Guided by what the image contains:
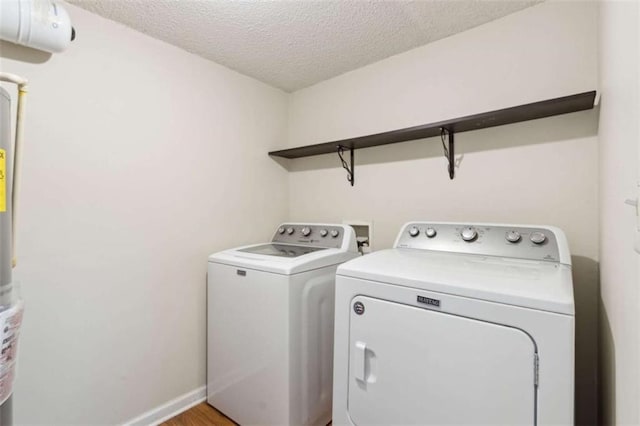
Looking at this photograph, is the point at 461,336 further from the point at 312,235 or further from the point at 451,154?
the point at 312,235

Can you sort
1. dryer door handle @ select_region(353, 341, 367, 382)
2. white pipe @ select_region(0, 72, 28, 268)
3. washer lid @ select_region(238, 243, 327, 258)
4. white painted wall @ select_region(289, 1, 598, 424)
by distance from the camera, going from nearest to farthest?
white pipe @ select_region(0, 72, 28, 268) < dryer door handle @ select_region(353, 341, 367, 382) < white painted wall @ select_region(289, 1, 598, 424) < washer lid @ select_region(238, 243, 327, 258)

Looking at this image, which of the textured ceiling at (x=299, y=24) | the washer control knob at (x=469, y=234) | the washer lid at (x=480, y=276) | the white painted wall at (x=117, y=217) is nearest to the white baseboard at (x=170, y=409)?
the white painted wall at (x=117, y=217)

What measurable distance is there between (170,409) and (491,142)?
2.34 metres

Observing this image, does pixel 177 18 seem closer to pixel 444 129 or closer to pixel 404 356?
pixel 444 129

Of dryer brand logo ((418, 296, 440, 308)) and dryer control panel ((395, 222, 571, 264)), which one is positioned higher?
dryer control panel ((395, 222, 571, 264))

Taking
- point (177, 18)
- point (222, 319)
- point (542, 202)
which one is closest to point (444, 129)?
point (542, 202)

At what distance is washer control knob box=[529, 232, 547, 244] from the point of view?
49.5 inches

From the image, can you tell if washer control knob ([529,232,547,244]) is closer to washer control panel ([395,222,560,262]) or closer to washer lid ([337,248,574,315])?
washer control panel ([395,222,560,262])

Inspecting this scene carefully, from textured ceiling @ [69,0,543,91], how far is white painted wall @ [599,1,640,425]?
763 millimetres

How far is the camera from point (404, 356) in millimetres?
1030

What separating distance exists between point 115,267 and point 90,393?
61 centimetres

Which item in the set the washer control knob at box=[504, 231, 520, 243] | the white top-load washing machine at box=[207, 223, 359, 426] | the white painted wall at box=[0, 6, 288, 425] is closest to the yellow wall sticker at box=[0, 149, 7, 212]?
the white painted wall at box=[0, 6, 288, 425]

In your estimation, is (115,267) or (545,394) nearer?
(545,394)

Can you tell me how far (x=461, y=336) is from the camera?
0.93 m
